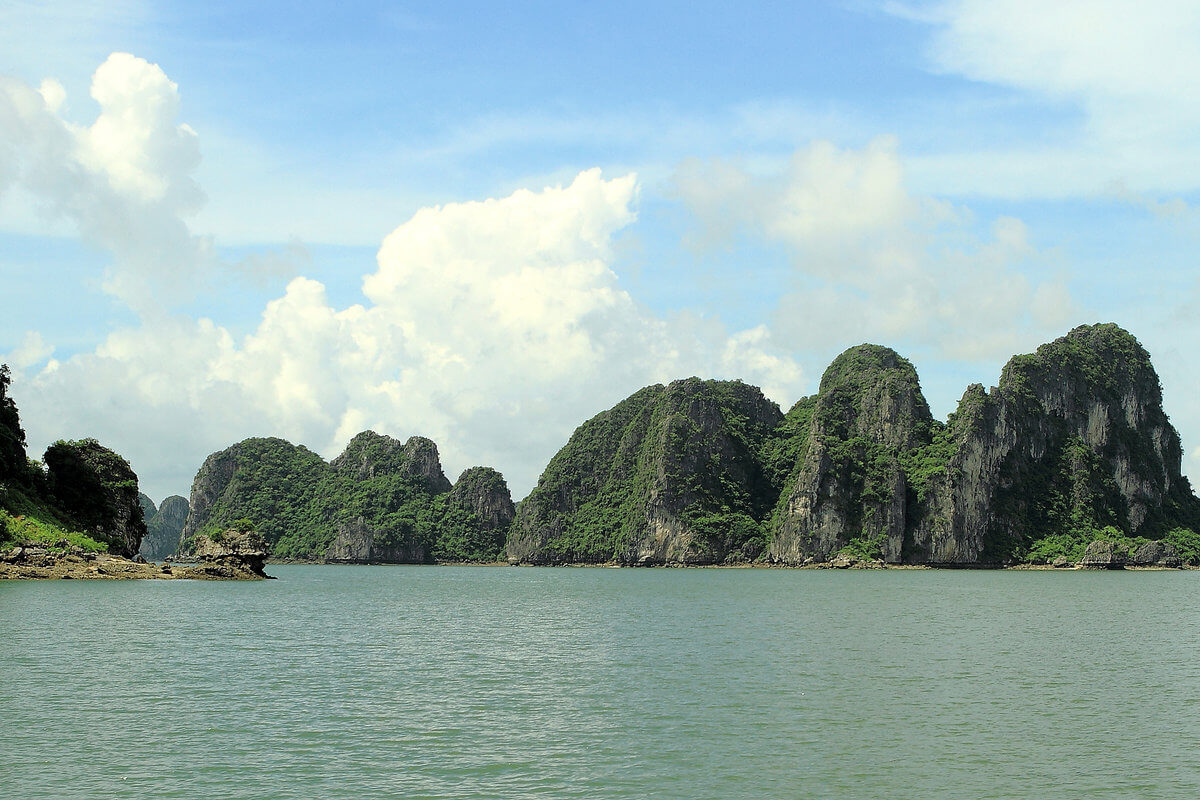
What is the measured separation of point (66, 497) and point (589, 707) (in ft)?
246

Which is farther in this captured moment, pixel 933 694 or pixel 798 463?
pixel 798 463

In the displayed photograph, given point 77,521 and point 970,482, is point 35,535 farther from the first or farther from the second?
point 970,482

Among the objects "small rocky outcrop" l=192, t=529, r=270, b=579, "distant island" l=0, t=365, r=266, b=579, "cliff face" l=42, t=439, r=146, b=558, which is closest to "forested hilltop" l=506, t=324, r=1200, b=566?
"small rocky outcrop" l=192, t=529, r=270, b=579

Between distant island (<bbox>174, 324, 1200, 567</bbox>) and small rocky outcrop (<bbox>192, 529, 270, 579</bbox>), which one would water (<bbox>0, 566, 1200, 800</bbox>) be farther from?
distant island (<bbox>174, 324, 1200, 567</bbox>)

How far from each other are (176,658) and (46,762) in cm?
1598

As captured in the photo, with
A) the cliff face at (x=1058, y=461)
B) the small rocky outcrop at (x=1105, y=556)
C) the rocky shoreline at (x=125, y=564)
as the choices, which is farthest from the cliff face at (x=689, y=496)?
the rocky shoreline at (x=125, y=564)

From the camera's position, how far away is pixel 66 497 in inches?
3447

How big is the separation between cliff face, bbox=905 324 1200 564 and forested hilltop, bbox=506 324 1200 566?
0.22 m

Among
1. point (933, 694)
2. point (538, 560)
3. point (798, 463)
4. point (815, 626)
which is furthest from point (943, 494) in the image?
point (933, 694)

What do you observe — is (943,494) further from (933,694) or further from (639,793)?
(639,793)

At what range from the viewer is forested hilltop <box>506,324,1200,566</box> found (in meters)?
159

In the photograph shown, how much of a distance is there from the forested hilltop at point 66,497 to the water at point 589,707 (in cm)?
2350

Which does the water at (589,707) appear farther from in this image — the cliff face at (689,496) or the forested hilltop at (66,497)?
the cliff face at (689,496)

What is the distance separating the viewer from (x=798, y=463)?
7264 inches
